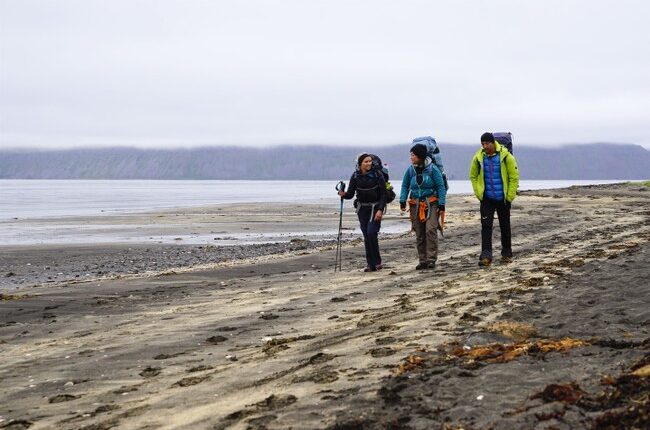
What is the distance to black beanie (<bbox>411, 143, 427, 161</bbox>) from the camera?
14.1 meters

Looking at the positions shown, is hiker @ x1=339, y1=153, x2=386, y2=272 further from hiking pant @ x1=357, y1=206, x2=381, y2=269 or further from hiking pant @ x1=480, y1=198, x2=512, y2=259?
hiking pant @ x1=480, y1=198, x2=512, y2=259

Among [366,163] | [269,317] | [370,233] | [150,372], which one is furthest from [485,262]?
[150,372]

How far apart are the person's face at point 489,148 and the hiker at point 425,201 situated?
94 centimetres

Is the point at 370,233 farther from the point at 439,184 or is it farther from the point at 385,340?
the point at 385,340

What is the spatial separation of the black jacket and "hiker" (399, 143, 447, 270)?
0.39m

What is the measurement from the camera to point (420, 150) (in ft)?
46.3

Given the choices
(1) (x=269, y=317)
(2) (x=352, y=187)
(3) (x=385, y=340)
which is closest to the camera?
(3) (x=385, y=340)

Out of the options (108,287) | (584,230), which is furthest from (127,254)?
→ (584,230)

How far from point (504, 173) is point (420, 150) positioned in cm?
150

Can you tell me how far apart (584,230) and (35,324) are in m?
15.7

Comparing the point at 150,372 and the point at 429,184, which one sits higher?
the point at 429,184

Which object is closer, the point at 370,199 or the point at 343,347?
the point at 343,347

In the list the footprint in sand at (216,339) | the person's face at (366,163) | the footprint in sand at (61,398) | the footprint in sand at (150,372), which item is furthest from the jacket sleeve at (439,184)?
the footprint in sand at (61,398)

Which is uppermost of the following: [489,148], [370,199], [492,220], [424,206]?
[489,148]
